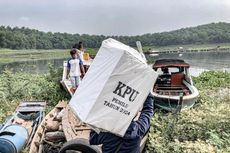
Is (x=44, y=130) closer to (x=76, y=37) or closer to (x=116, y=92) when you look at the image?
(x=116, y=92)

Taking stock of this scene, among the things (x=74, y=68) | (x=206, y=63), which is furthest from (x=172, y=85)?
(x=206, y=63)

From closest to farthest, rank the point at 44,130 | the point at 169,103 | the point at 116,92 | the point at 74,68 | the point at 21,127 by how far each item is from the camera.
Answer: the point at 116,92
the point at 44,130
the point at 21,127
the point at 169,103
the point at 74,68

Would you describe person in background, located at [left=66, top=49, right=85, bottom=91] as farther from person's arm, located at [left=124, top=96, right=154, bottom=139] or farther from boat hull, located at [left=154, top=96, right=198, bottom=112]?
person's arm, located at [left=124, top=96, right=154, bottom=139]

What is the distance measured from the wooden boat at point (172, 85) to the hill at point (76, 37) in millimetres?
64631

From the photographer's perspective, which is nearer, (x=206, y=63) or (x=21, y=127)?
(x=21, y=127)

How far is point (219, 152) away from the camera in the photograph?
661cm

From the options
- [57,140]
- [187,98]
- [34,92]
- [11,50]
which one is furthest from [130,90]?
[11,50]

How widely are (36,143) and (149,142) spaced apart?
2.58 m

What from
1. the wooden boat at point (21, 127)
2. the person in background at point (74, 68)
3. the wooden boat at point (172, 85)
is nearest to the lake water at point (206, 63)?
the wooden boat at point (172, 85)

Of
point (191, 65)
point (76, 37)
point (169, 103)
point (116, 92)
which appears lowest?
point (76, 37)

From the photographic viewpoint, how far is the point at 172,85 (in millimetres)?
15398

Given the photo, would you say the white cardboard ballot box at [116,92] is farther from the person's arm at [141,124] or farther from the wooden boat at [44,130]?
the wooden boat at [44,130]

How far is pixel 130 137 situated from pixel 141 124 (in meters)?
0.16

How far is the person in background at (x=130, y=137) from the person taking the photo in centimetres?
356
